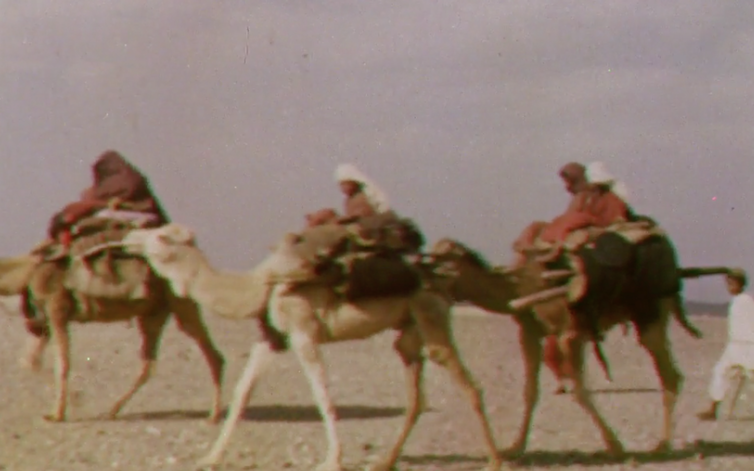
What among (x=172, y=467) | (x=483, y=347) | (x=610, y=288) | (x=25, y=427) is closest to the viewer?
(x=172, y=467)

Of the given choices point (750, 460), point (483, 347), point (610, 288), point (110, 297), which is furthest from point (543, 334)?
point (483, 347)

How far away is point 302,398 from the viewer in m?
15.6

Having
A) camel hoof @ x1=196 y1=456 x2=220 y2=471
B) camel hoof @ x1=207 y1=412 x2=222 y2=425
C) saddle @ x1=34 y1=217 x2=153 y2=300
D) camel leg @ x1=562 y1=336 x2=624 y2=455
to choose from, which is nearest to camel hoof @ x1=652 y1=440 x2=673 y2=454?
camel leg @ x1=562 y1=336 x2=624 y2=455

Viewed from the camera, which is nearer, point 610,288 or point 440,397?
point 610,288

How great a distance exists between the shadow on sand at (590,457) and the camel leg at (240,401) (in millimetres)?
1521

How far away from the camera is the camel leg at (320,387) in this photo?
9.65 metres

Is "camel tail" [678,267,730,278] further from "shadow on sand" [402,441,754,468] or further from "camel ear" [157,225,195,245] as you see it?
"camel ear" [157,225,195,245]

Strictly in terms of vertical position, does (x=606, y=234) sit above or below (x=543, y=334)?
above

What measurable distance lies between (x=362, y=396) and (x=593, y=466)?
18.5 ft

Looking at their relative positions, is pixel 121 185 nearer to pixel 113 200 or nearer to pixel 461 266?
pixel 113 200

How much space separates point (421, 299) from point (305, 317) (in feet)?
2.91

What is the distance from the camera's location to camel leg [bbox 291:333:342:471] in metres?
9.65

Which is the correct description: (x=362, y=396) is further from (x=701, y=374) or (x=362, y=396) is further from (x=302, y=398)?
(x=701, y=374)

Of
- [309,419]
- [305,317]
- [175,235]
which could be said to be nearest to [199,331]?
[309,419]
